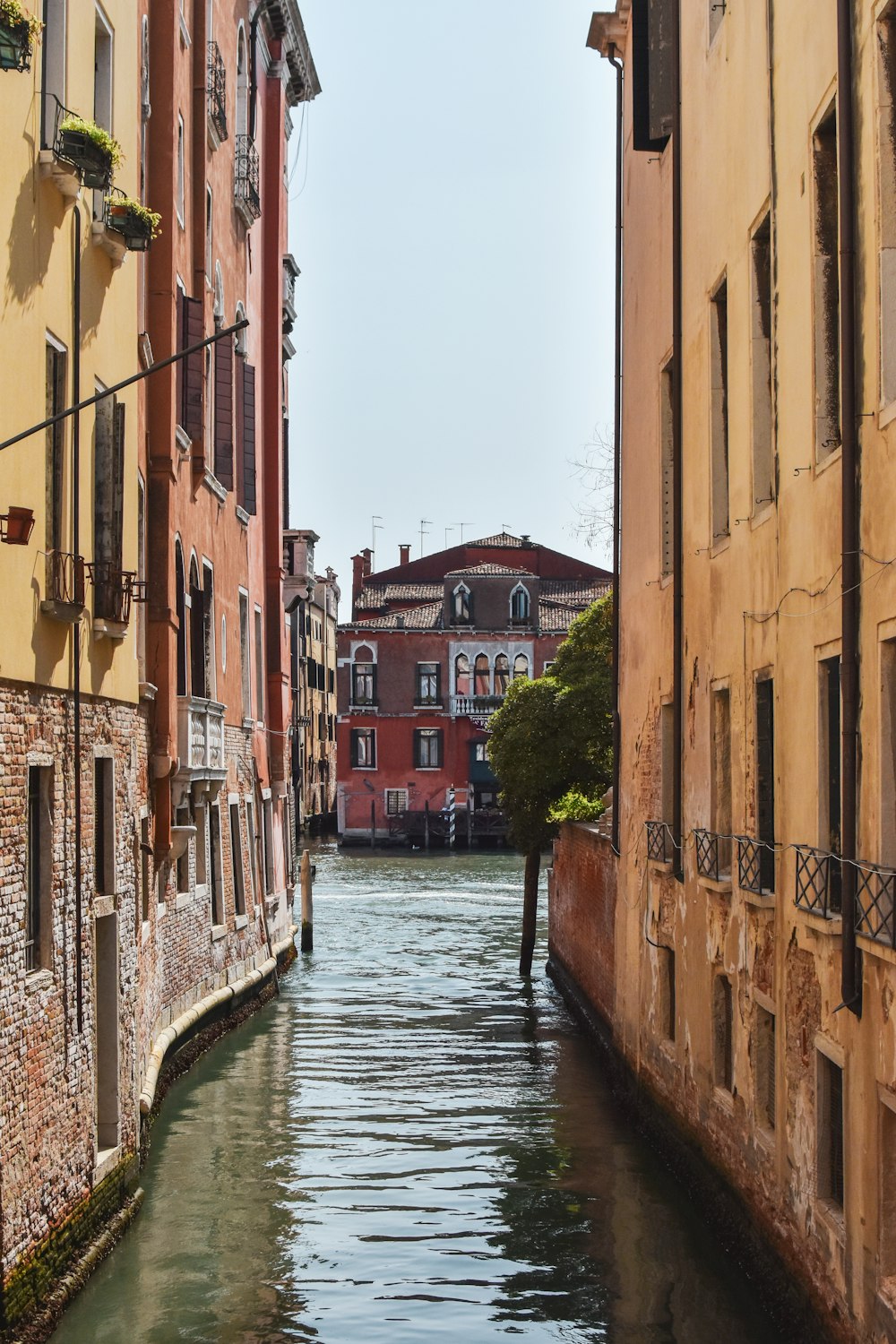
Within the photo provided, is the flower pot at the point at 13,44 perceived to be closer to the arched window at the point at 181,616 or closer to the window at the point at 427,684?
the arched window at the point at 181,616

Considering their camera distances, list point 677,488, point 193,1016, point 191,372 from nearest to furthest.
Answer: point 677,488 < point 193,1016 < point 191,372

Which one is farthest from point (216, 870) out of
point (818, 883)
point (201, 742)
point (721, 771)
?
point (818, 883)

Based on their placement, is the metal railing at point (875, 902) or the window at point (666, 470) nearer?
the metal railing at point (875, 902)

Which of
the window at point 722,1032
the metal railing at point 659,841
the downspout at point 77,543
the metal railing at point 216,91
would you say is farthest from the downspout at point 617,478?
the downspout at point 77,543

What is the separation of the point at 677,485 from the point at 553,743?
1089 cm

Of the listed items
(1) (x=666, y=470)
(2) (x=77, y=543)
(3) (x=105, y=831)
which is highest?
(1) (x=666, y=470)

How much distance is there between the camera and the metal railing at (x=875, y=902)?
6652mm

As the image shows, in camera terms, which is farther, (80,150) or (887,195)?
(80,150)

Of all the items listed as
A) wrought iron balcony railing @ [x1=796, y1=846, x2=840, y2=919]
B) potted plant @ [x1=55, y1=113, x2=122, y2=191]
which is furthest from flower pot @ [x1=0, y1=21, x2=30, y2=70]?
wrought iron balcony railing @ [x1=796, y1=846, x2=840, y2=919]

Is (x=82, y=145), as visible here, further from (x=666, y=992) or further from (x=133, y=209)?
(x=666, y=992)

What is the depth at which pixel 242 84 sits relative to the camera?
22.1m

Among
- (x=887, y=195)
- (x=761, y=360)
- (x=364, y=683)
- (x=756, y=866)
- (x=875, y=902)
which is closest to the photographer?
(x=875, y=902)

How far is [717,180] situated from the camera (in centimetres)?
1081

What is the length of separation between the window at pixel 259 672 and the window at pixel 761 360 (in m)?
13.2
